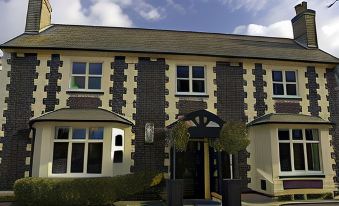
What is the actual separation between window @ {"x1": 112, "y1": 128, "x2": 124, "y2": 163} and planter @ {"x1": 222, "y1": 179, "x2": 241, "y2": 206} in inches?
167

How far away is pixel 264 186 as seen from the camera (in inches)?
491

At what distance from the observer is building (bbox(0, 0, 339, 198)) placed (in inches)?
456

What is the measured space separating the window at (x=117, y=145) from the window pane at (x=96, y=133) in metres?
0.48

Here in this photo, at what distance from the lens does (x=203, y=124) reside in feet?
38.0

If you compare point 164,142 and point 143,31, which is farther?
point 143,31

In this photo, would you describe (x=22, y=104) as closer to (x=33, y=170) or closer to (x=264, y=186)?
(x=33, y=170)

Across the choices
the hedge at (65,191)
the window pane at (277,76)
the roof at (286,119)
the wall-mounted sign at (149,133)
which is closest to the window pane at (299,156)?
the roof at (286,119)

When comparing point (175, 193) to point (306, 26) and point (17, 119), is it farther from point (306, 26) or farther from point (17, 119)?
point (306, 26)

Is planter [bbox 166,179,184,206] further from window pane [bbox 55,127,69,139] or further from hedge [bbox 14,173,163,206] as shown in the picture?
window pane [bbox 55,127,69,139]

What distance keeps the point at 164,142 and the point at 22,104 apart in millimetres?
5912

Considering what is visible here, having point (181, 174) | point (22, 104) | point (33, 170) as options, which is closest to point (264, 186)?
point (181, 174)

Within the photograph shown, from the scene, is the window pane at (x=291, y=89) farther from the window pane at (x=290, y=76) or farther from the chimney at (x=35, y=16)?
the chimney at (x=35, y=16)

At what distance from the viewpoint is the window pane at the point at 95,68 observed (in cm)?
1313

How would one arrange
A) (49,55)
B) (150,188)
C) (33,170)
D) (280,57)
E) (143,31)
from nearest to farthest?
(33,170)
(150,188)
(49,55)
(280,57)
(143,31)
